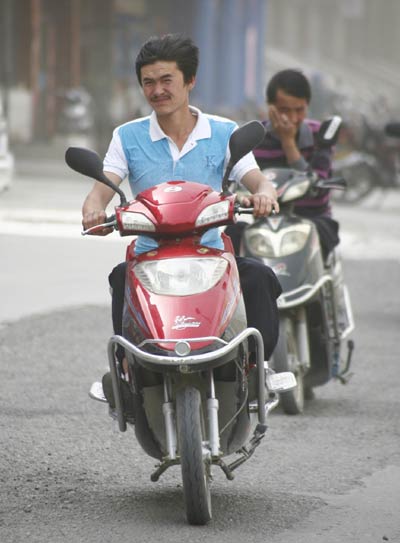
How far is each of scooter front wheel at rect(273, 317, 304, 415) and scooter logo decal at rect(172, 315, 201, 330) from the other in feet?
7.63

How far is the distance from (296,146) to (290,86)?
320 millimetres

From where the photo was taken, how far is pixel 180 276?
5.65m

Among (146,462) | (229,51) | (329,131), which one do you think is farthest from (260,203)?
(229,51)

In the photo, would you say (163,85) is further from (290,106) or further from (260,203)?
(290,106)

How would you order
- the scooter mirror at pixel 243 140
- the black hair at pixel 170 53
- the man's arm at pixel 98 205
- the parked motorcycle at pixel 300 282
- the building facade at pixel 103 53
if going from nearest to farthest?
the scooter mirror at pixel 243 140, the man's arm at pixel 98 205, the black hair at pixel 170 53, the parked motorcycle at pixel 300 282, the building facade at pixel 103 53

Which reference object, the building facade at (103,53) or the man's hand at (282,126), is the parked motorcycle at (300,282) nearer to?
the man's hand at (282,126)

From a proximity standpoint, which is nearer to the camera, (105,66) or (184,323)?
(184,323)

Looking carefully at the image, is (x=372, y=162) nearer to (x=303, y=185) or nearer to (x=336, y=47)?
(x=303, y=185)

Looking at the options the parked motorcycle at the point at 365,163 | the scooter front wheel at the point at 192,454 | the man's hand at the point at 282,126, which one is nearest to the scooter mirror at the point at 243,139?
the scooter front wheel at the point at 192,454

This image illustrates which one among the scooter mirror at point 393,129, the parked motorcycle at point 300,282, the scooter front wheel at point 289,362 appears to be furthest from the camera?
the scooter mirror at point 393,129

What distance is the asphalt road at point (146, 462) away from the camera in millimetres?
5629

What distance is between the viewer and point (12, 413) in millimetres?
7801

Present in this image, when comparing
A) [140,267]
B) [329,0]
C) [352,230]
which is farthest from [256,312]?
[329,0]

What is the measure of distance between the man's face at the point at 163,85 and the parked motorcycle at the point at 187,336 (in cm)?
39
